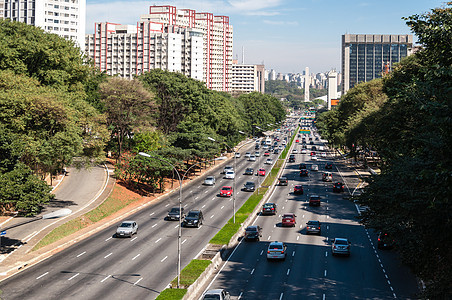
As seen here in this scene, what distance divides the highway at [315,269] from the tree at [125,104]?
26.0 metres

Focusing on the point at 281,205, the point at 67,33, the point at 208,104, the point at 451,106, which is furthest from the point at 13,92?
the point at 67,33

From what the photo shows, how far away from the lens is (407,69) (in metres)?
50.2

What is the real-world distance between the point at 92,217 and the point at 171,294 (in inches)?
1033

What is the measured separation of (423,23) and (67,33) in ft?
566

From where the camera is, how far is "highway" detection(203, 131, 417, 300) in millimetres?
33188

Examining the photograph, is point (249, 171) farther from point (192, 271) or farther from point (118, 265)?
point (192, 271)

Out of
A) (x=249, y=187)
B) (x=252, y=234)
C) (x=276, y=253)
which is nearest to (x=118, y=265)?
(x=276, y=253)

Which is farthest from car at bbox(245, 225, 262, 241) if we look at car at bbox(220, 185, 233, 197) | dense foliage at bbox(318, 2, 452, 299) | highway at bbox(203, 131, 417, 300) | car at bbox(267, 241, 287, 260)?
car at bbox(220, 185, 233, 197)

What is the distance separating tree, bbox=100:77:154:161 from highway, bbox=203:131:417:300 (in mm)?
26044

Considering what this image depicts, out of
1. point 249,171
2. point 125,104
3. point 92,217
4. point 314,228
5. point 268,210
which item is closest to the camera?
point 314,228

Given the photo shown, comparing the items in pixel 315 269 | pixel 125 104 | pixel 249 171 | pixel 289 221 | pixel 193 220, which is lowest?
pixel 315 269

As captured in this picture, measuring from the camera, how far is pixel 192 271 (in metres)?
35.2

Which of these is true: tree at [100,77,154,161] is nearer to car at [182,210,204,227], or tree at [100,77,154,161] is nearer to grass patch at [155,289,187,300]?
car at [182,210,204,227]

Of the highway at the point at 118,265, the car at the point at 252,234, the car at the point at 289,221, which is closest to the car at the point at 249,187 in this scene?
the highway at the point at 118,265
